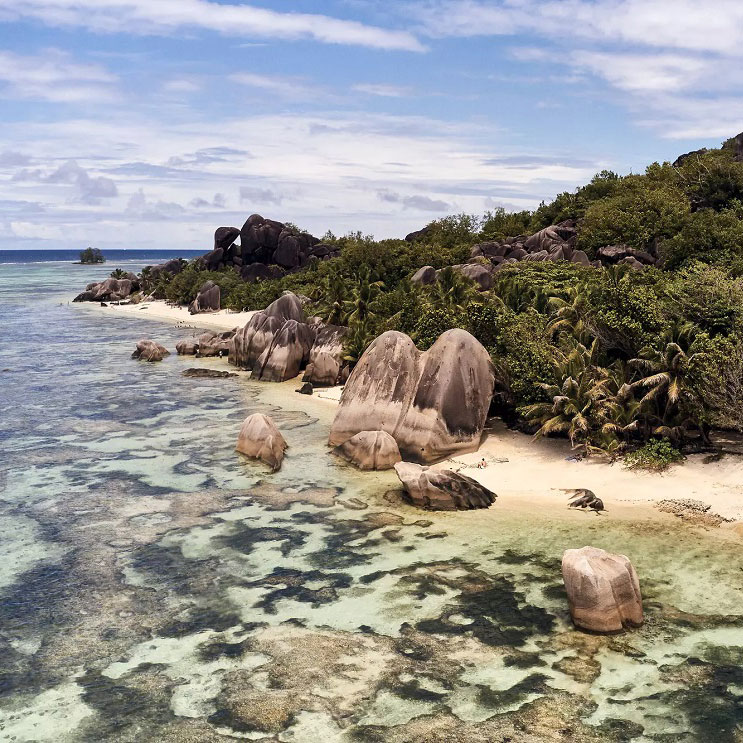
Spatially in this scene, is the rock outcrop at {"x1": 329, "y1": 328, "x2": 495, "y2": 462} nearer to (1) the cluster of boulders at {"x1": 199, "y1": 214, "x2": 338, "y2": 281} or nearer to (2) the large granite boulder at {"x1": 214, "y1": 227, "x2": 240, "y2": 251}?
(1) the cluster of boulders at {"x1": 199, "y1": 214, "x2": 338, "y2": 281}

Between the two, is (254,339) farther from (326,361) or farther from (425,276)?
(425,276)

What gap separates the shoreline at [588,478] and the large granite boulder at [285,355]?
15.8 metres

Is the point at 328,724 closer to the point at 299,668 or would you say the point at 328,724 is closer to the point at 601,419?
the point at 299,668

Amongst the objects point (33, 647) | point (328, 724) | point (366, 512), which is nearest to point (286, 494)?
point (366, 512)

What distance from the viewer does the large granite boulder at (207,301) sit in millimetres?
74812

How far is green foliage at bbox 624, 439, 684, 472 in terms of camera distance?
21734mm

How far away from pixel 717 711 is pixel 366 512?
10.5 metres

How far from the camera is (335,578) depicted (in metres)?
16.7

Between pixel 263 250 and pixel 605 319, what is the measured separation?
70494 millimetres

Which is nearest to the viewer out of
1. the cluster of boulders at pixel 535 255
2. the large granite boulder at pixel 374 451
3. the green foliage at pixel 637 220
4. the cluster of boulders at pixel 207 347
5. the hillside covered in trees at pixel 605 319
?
the hillside covered in trees at pixel 605 319

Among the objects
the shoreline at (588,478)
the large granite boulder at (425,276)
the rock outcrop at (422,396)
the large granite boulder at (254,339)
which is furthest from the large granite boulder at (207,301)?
the shoreline at (588,478)

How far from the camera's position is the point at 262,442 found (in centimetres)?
2559

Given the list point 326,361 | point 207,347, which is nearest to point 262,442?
point 326,361

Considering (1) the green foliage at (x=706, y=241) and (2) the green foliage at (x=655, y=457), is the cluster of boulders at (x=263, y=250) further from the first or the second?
(2) the green foliage at (x=655, y=457)
